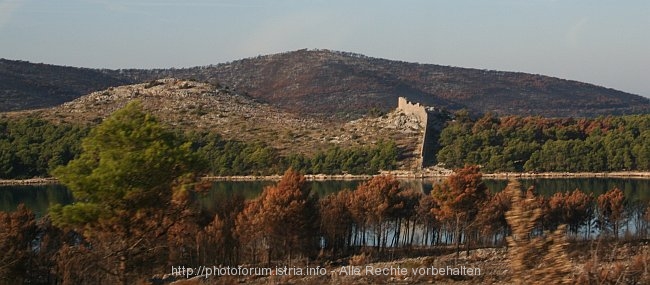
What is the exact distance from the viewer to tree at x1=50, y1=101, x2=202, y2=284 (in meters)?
15.5

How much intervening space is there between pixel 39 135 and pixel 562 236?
318 feet

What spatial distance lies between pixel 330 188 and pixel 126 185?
55361mm

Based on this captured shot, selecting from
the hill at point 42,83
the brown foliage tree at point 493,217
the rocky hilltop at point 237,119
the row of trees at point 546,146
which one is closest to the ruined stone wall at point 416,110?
the rocky hilltop at point 237,119

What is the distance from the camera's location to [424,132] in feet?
319

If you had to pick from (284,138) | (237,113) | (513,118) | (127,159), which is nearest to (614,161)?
(513,118)

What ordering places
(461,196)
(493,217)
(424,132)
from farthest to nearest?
1. (424,132)
2. (493,217)
3. (461,196)

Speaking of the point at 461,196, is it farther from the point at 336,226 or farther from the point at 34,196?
the point at 34,196

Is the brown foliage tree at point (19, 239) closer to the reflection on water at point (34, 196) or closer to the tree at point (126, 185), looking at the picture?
the tree at point (126, 185)

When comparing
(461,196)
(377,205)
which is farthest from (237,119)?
(461,196)

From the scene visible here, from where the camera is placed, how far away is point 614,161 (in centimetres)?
8350

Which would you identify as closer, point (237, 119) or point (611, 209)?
point (611, 209)

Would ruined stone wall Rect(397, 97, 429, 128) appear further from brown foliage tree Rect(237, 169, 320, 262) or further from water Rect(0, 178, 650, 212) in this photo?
brown foliage tree Rect(237, 169, 320, 262)

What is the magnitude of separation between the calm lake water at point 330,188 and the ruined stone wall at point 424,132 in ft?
44.3

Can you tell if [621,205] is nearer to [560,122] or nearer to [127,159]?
[127,159]
